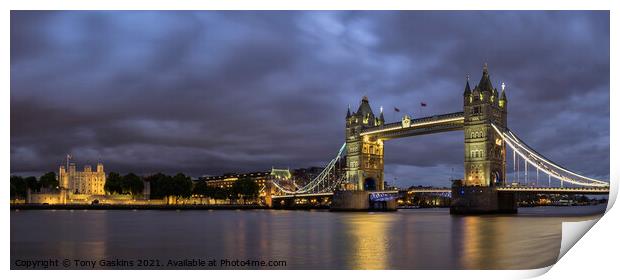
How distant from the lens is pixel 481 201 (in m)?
40.8

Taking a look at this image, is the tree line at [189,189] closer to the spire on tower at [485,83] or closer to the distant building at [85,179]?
the distant building at [85,179]

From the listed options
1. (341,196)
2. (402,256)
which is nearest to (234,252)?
(402,256)

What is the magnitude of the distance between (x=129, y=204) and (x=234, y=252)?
187 feet

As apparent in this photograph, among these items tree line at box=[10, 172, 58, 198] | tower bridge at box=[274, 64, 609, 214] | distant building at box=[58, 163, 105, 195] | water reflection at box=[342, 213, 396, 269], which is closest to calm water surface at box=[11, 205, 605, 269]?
water reflection at box=[342, 213, 396, 269]

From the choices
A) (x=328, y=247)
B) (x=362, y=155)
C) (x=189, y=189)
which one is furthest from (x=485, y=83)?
(x=189, y=189)

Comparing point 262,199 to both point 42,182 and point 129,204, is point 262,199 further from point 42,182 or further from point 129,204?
point 42,182

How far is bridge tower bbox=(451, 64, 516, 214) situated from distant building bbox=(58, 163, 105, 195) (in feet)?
179

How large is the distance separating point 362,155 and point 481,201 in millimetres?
20278

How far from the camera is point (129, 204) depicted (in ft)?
238

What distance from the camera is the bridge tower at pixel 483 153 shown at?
41312mm

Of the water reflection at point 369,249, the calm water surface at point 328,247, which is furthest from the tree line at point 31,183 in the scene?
the water reflection at point 369,249

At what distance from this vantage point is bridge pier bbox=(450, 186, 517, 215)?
4078 cm

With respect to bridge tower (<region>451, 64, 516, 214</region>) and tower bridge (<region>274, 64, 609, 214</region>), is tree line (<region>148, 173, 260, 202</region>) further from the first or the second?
bridge tower (<region>451, 64, 516, 214</region>)

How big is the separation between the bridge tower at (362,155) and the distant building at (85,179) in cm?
3825
